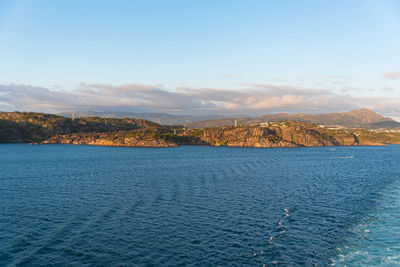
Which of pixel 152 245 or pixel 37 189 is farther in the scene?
pixel 37 189

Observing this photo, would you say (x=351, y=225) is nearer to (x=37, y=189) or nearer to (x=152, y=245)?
(x=152, y=245)

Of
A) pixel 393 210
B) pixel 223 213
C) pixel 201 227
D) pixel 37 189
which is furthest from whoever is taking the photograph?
pixel 37 189

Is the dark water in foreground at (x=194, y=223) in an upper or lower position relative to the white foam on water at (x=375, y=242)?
upper

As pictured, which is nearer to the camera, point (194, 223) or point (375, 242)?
point (375, 242)

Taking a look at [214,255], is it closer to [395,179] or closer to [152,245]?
[152,245]

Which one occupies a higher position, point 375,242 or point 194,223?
point 194,223

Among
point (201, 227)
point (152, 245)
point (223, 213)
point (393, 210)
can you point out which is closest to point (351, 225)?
point (393, 210)

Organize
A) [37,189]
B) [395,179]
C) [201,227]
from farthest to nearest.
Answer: [395,179]
[37,189]
[201,227]

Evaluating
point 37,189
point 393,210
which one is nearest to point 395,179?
point 393,210

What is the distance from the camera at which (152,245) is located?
3244 centimetres

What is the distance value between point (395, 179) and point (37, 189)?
98.6 metres

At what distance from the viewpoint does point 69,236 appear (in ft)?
112

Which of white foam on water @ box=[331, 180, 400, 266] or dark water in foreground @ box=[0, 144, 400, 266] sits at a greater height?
dark water in foreground @ box=[0, 144, 400, 266]

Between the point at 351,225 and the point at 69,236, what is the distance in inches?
1556
